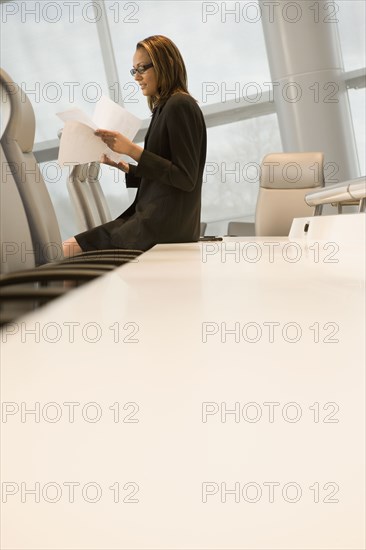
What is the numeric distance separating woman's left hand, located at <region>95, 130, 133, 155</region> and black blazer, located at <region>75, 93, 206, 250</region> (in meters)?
0.09

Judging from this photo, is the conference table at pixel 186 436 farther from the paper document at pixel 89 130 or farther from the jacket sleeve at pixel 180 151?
the jacket sleeve at pixel 180 151

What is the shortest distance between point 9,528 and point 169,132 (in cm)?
221

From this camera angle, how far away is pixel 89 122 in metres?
2.06

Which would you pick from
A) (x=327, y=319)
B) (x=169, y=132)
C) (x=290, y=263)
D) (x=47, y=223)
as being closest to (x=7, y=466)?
(x=327, y=319)

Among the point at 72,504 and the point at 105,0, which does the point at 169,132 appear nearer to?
the point at 72,504

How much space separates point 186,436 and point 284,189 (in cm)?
460

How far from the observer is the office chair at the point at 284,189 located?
4.73 meters

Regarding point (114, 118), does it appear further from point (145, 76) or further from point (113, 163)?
point (145, 76)

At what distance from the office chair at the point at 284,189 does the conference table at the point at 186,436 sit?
417cm

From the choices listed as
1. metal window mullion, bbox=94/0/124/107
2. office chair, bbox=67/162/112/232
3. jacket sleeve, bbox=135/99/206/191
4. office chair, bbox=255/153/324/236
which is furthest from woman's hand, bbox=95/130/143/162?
metal window mullion, bbox=94/0/124/107

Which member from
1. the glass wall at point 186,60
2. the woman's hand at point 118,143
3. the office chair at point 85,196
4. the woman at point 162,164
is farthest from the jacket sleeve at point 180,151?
the glass wall at point 186,60

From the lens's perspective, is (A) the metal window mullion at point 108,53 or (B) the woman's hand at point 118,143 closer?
(B) the woman's hand at point 118,143

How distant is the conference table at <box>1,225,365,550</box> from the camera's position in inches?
7.7

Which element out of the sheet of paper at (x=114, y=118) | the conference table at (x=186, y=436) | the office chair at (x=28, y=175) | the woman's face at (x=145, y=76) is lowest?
the conference table at (x=186, y=436)
